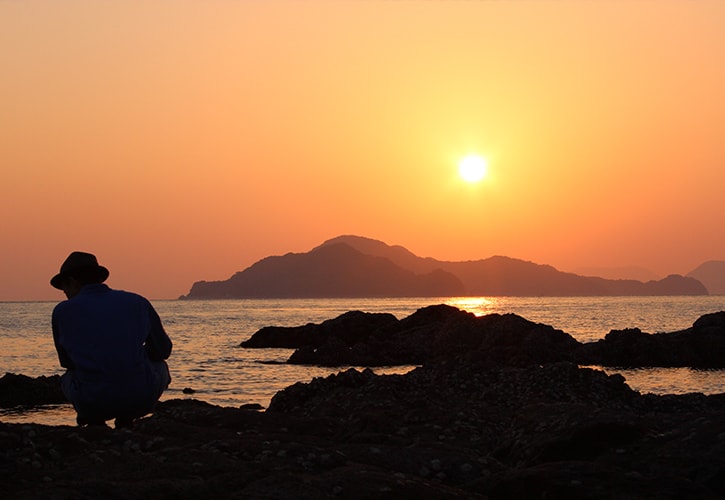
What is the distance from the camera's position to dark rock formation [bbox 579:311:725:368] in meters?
47.8

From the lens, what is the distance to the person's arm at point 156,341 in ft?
30.1

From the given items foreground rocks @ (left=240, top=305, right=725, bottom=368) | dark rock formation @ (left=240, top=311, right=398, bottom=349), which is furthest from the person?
dark rock formation @ (left=240, top=311, right=398, bottom=349)

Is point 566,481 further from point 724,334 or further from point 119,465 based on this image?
point 724,334

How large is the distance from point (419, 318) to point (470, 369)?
129ft

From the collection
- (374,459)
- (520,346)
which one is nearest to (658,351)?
(520,346)

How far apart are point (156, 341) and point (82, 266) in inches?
46.4

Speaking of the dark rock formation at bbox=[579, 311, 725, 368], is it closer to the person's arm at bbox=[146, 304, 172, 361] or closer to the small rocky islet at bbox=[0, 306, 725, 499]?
the small rocky islet at bbox=[0, 306, 725, 499]

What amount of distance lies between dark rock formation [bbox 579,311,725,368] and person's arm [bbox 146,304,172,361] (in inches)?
1658

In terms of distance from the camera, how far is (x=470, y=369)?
25516 mm

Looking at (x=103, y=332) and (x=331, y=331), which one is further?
(x=331, y=331)

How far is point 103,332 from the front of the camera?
879 cm

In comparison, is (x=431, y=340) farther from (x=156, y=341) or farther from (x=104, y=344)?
(x=104, y=344)

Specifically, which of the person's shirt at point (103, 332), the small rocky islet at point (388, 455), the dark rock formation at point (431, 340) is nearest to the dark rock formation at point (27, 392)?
the small rocky islet at point (388, 455)

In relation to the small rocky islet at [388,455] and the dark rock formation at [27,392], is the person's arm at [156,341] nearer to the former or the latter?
the small rocky islet at [388,455]
